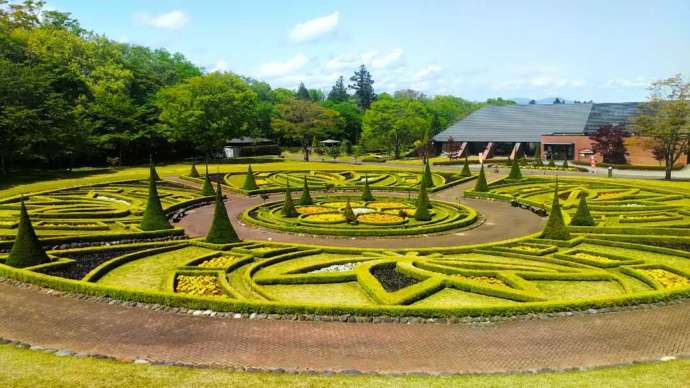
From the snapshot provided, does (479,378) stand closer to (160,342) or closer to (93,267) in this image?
(160,342)

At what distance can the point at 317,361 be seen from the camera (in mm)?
17219

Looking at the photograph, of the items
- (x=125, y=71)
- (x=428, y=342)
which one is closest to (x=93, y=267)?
(x=428, y=342)

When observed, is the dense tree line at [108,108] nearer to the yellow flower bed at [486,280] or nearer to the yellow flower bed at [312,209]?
the yellow flower bed at [312,209]

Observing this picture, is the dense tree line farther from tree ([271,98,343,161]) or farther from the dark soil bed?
the dark soil bed

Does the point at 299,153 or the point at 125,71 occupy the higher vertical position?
the point at 125,71

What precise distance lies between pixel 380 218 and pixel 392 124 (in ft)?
238

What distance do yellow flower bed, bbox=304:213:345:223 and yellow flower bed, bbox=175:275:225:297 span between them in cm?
1608

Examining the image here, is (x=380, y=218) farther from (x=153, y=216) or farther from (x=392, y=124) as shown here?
(x=392, y=124)

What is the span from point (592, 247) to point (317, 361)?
2382 cm

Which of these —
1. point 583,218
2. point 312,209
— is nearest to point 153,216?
point 312,209

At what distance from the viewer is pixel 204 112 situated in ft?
289

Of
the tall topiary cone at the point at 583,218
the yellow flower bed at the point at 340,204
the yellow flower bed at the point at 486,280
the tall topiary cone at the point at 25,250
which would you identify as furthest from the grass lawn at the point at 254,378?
the yellow flower bed at the point at 340,204

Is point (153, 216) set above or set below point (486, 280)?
above

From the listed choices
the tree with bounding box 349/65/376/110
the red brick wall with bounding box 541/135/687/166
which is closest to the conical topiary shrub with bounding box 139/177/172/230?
Answer: the red brick wall with bounding box 541/135/687/166
